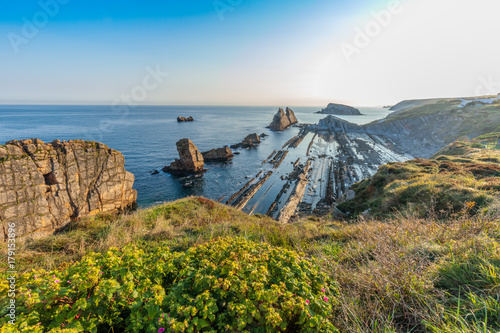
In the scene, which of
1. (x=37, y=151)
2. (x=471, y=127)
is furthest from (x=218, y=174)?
(x=471, y=127)

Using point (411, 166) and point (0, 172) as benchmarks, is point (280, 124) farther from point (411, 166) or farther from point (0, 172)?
point (0, 172)

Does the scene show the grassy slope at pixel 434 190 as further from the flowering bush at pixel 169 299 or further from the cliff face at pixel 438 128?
the cliff face at pixel 438 128

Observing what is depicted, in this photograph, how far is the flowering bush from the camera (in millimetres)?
2387

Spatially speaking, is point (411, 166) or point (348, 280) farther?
point (411, 166)

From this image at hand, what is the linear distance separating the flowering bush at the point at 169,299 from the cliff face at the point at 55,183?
19810 millimetres

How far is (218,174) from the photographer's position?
41.7m

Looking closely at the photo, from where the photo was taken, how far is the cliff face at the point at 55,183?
15430mm

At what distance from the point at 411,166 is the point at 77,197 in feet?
119

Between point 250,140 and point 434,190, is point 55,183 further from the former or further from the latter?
point 250,140

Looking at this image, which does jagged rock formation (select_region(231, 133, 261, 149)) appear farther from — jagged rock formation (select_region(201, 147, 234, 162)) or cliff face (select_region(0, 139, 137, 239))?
cliff face (select_region(0, 139, 137, 239))

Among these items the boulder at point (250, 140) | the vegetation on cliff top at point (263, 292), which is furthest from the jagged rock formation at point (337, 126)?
the vegetation on cliff top at point (263, 292)

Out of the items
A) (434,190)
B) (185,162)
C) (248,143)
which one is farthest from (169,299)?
(248,143)

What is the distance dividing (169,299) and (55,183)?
24.0 meters

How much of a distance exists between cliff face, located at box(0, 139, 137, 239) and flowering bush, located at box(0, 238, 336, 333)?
65.0ft
